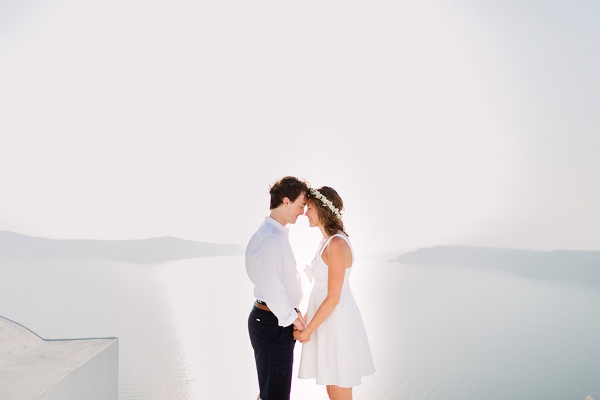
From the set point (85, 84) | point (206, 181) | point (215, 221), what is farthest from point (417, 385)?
point (215, 221)

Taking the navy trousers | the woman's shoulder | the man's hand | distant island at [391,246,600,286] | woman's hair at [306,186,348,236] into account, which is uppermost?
distant island at [391,246,600,286]

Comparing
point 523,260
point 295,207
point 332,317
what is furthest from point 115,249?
point 295,207

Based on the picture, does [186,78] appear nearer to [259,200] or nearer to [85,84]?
[85,84]

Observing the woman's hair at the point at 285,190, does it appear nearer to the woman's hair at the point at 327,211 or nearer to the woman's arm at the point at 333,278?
the woman's hair at the point at 327,211

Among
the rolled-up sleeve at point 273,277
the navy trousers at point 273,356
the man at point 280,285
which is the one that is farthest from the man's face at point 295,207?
the navy trousers at point 273,356

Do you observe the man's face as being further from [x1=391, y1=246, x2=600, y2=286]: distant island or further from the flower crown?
[x1=391, y1=246, x2=600, y2=286]: distant island

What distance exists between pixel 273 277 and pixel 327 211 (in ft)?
1.51

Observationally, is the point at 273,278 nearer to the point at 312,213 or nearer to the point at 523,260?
the point at 312,213

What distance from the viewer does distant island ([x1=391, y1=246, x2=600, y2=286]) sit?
Answer: 29125 millimetres

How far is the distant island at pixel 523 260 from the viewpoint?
29125mm

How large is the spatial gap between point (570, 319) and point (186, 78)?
2492 centimetres

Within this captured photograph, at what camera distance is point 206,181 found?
4378 centimetres

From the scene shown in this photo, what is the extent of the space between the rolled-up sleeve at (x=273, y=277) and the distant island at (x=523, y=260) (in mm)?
28648

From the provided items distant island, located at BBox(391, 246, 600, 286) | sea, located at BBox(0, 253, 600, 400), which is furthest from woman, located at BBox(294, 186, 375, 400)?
distant island, located at BBox(391, 246, 600, 286)
